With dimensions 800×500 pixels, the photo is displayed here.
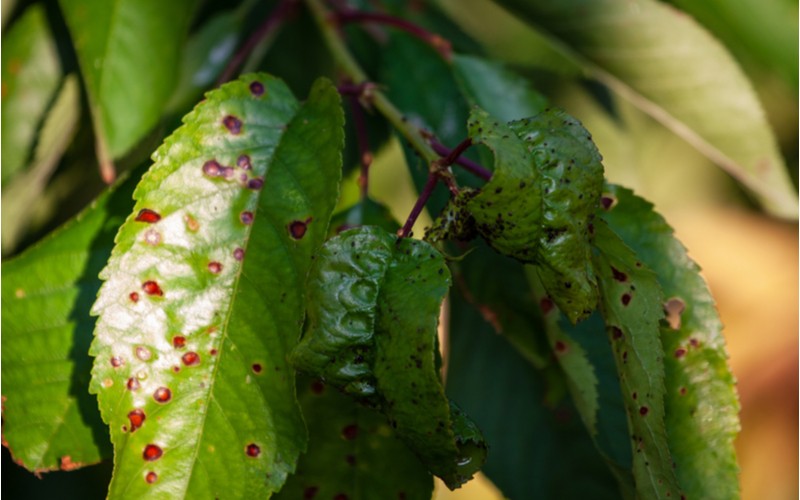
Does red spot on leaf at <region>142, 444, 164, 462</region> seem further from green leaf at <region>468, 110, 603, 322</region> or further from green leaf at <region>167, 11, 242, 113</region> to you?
green leaf at <region>167, 11, 242, 113</region>

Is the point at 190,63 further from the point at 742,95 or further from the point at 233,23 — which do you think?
the point at 742,95

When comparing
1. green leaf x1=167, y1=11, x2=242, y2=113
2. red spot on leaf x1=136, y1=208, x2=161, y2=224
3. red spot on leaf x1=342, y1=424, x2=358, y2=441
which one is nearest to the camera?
red spot on leaf x1=136, y1=208, x2=161, y2=224

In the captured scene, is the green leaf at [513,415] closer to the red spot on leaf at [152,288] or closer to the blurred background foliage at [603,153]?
the blurred background foliage at [603,153]

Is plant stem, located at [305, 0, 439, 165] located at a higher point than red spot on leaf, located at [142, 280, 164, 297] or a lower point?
higher

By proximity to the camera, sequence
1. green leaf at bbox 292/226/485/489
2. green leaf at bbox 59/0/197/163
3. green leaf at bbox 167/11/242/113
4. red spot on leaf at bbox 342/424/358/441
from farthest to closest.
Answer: green leaf at bbox 167/11/242/113, green leaf at bbox 59/0/197/163, red spot on leaf at bbox 342/424/358/441, green leaf at bbox 292/226/485/489

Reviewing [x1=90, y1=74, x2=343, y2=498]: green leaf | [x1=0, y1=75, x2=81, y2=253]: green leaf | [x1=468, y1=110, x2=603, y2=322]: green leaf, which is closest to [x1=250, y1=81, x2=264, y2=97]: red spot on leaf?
[x1=90, y1=74, x2=343, y2=498]: green leaf

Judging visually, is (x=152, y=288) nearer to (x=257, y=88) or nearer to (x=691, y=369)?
(x=257, y=88)

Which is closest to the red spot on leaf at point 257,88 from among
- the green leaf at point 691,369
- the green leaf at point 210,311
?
the green leaf at point 210,311
